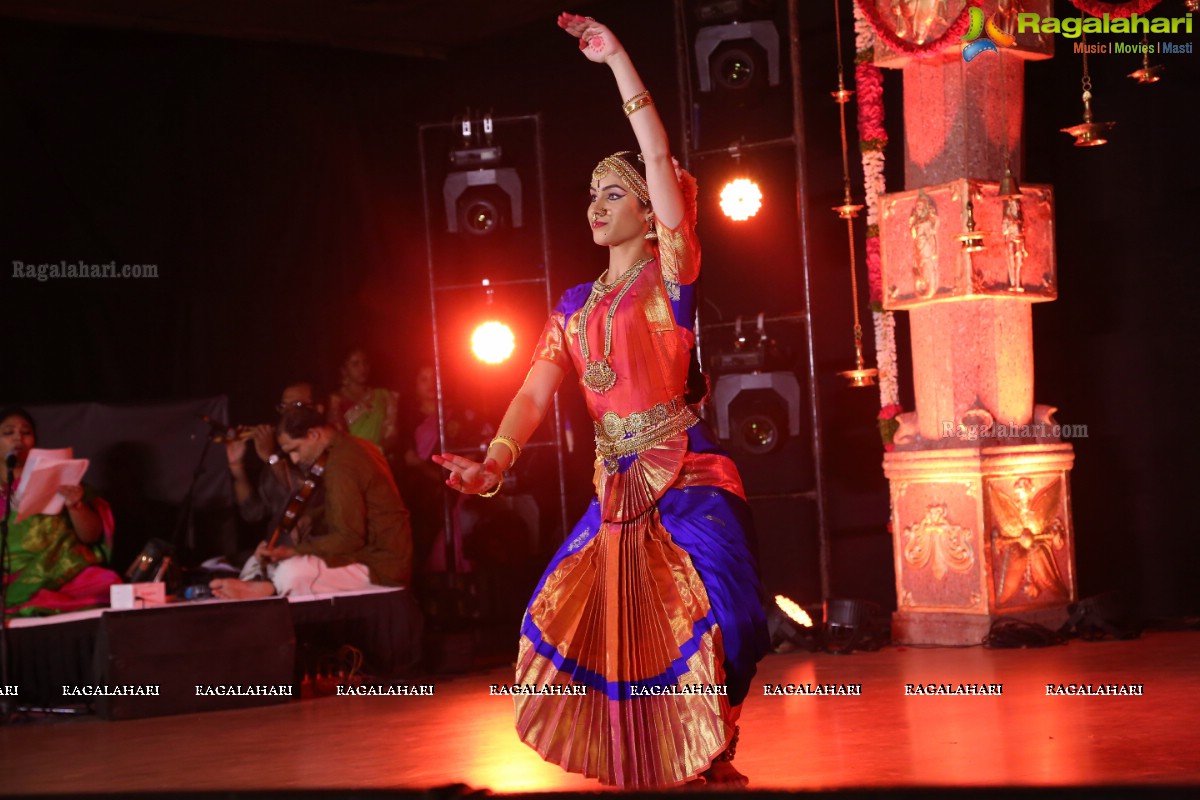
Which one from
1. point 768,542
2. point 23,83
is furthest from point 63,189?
point 768,542

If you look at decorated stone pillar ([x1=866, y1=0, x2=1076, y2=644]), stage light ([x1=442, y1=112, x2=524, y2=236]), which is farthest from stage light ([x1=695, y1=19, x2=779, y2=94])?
stage light ([x1=442, y1=112, x2=524, y2=236])

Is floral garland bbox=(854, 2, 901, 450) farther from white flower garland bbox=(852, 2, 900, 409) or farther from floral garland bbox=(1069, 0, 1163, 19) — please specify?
floral garland bbox=(1069, 0, 1163, 19)

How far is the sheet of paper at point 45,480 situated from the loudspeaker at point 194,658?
0.90 meters

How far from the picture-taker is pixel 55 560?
668 centimetres

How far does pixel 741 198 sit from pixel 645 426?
162 inches

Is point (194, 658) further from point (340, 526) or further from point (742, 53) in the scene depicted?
point (742, 53)

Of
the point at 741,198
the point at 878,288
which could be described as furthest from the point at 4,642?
the point at 878,288

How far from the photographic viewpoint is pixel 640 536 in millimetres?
3348

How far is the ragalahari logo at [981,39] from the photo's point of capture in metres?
6.50

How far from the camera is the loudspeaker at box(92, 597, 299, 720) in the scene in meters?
5.97

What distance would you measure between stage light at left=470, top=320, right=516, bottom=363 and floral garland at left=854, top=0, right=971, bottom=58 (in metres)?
2.43

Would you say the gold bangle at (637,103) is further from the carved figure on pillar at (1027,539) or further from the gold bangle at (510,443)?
the carved figure on pillar at (1027,539)

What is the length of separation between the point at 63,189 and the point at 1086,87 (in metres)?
5.46

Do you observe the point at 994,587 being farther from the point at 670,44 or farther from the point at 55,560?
the point at 55,560
